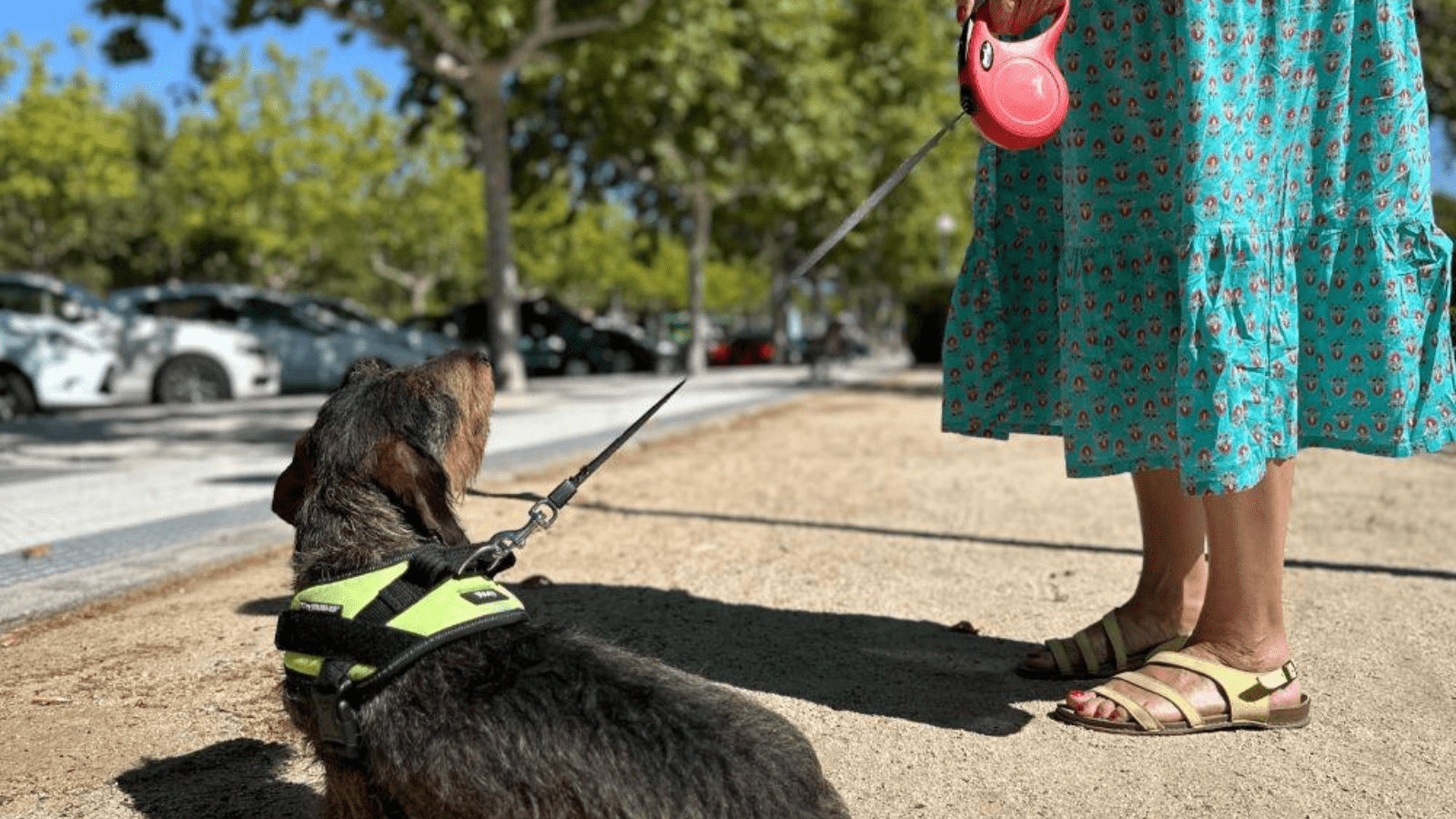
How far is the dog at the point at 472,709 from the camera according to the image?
84.7 inches

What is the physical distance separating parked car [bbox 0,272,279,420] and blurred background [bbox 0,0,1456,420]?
1.4 inches

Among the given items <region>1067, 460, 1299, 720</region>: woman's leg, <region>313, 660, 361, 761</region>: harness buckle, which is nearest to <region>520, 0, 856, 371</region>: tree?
<region>1067, 460, 1299, 720</region>: woman's leg

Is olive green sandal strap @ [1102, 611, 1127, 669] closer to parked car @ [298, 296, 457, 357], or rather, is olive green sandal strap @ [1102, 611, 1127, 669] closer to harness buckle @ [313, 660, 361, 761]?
harness buckle @ [313, 660, 361, 761]

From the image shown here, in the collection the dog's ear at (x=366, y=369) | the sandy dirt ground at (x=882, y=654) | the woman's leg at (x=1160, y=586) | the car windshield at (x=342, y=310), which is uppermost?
the car windshield at (x=342, y=310)

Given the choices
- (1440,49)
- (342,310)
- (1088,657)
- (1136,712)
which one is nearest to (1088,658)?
(1088,657)

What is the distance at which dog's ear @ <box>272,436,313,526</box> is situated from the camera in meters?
2.61

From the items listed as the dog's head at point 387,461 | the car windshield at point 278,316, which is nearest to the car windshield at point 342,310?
the car windshield at point 278,316

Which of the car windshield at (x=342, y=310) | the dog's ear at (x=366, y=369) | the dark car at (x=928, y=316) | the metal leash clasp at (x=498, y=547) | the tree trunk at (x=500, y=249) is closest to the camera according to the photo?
the metal leash clasp at (x=498, y=547)

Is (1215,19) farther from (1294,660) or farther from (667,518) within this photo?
(667,518)

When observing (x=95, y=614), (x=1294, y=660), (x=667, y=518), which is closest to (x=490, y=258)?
(x=667, y=518)

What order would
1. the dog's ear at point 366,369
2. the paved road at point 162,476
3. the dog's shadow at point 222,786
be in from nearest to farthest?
the dog's ear at point 366,369 < the dog's shadow at point 222,786 < the paved road at point 162,476

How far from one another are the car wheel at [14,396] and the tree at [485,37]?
4441mm

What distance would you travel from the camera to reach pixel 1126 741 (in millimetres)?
3189

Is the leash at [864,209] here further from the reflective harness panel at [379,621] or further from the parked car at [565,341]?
the parked car at [565,341]
